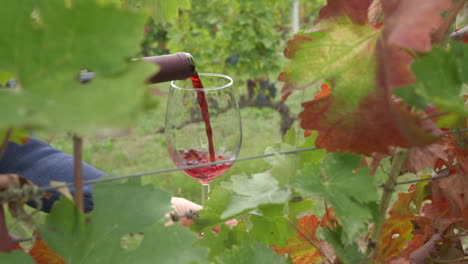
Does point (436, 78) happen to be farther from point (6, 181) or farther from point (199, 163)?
point (199, 163)

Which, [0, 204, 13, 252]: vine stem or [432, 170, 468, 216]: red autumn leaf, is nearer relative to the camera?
[0, 204, 13, 252]: vine stem

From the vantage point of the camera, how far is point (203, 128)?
3.52 feet

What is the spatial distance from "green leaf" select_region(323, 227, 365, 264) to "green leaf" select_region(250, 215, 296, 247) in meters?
0.08

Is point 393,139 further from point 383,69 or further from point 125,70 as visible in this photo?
point 125,70

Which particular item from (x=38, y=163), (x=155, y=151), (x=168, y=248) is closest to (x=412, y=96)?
(x=168, y=248)

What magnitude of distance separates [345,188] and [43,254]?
0.32m

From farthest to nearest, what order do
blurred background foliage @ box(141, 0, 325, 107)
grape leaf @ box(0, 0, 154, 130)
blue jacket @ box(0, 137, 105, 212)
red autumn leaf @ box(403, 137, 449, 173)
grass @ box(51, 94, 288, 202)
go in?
blurred background foliage @ box(141, 0, 325, 107) < grass @ box(51, 94, 288, 202) < blue jacket @ box(0, 137, 105, 212) < red autumn leaf @ box(403, 137, 449, 173) < grape leaf @ box(0, 0, 154, 130)

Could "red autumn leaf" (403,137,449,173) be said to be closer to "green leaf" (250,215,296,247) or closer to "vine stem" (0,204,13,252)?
"green leaf" (250,215,296,247)

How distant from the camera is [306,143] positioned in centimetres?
52

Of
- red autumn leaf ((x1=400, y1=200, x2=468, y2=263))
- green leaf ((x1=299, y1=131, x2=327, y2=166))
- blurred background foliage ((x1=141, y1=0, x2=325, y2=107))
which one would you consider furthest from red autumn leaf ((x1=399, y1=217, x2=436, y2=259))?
blurred background foliage ((x1=141, y1=0, x2=325, y2=107))

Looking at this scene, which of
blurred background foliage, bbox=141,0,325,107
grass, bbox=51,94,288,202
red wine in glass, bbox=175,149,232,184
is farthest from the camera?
blurred background foliage, bbox=141,0,325,107

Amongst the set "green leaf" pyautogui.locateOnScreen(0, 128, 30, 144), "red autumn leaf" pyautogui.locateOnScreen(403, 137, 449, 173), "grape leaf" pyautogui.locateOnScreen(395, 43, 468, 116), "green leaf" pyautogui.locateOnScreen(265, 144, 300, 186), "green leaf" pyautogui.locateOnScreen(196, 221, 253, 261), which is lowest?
"green leaf" pyautogui.locateOnScreen(196, 221, 253, 261)

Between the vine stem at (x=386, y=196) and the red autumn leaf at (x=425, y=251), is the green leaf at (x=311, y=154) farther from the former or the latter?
the red autumn leaf at (x=425, y=251)

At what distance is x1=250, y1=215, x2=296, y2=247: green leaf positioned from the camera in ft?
1.75
